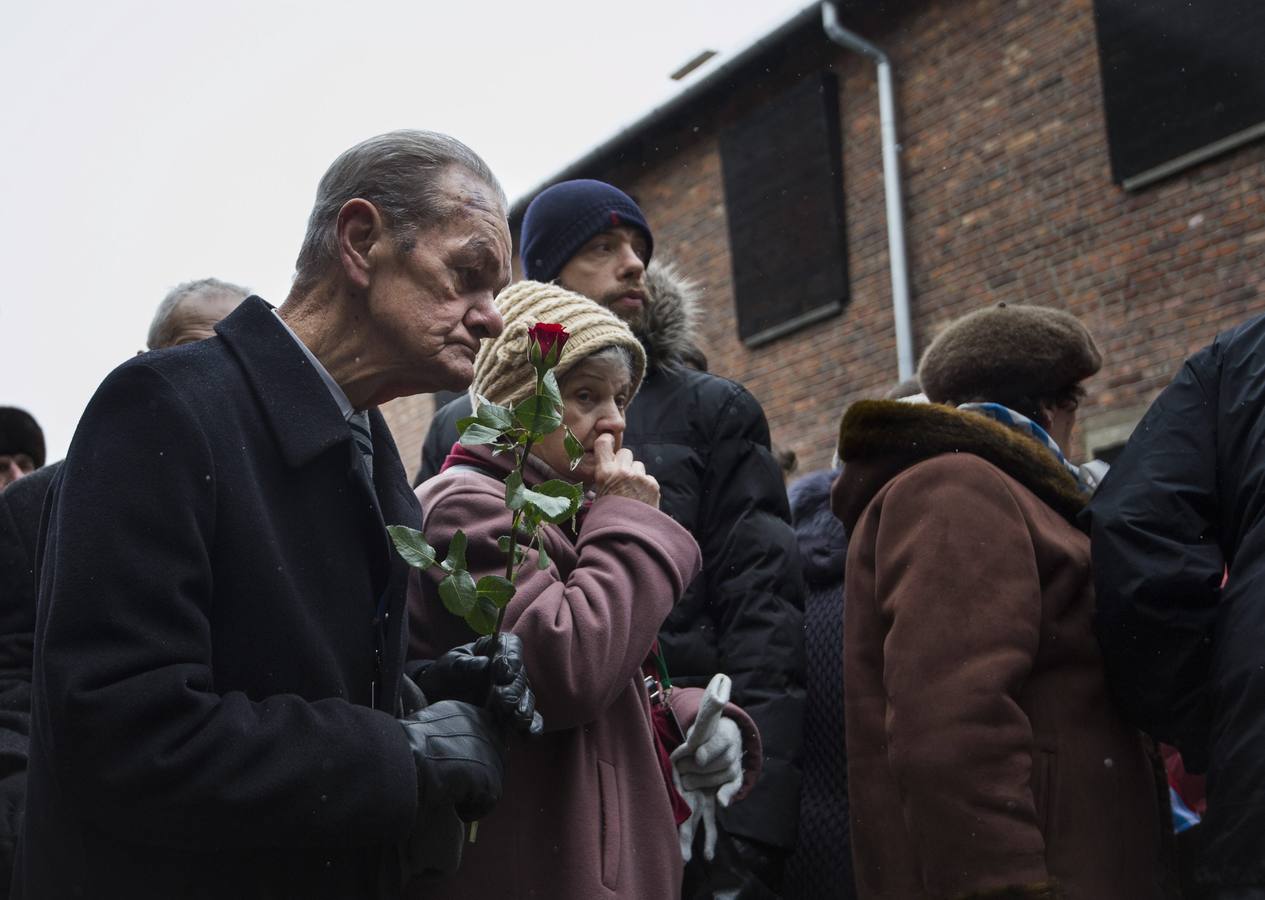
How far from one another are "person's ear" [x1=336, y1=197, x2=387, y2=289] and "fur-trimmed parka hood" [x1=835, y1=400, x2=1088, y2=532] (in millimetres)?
1257

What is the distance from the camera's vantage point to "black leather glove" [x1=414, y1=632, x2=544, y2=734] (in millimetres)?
1866

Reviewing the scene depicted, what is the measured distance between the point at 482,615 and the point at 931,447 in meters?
1.24

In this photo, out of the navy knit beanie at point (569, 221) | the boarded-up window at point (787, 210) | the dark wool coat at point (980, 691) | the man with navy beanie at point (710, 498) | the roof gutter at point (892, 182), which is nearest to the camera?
the dark wool coat at point (980, 691)

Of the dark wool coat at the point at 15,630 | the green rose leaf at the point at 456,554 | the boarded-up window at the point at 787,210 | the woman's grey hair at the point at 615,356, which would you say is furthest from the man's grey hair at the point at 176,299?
the boarded-up window at the point at 787,210

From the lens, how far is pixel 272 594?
1.74 m

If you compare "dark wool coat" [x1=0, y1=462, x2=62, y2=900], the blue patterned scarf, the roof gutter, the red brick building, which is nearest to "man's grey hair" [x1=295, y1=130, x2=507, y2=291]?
"dark wool coat" [x1=0, y1=462, x2=62, y2=900]

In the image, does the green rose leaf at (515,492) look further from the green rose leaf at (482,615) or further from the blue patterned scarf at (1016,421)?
the blue patterned scarf at (1016,421)

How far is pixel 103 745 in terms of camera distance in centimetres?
155

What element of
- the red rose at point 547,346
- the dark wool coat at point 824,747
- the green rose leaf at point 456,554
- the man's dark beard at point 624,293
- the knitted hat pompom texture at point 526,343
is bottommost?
the dark wool coat at point 824,747

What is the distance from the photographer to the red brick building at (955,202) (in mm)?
8930

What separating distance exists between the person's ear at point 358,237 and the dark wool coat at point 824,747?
5.09 feet

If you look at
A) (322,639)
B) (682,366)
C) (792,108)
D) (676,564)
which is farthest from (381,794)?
(792,108)

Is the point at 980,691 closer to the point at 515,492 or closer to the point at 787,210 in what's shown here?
the point at 515,492

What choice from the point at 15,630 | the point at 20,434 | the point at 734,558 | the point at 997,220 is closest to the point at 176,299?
the point at 15,630
